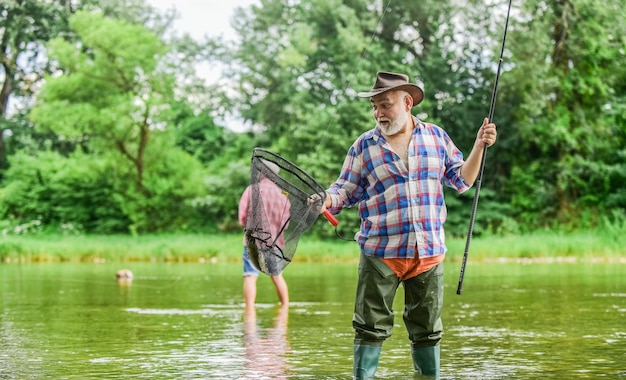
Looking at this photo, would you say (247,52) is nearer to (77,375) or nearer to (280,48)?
(280,48)

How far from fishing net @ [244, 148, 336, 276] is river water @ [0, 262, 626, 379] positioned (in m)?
0.72

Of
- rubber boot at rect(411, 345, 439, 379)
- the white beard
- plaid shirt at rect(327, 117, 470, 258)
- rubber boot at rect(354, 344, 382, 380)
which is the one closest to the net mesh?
plaid shirt at rect(327, 117, 470, 258)

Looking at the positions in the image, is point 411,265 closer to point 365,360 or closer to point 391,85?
point 365,360

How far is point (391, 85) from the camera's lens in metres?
5.50

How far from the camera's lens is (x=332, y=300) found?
12391 millimetres

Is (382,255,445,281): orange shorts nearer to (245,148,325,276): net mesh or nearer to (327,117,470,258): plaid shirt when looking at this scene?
(327,117,470,258): plaid shirt

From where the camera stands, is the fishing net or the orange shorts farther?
the fishing net

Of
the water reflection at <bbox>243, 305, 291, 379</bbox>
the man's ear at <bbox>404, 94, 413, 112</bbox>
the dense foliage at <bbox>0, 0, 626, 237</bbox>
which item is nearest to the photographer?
the man's ear at <bbox>404, 94, 413, 112</bbox>

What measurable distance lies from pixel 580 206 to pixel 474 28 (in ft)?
24.5

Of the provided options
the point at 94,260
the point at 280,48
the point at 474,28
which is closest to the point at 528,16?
the point at 474,28

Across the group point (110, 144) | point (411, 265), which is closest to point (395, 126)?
point (411, 265)

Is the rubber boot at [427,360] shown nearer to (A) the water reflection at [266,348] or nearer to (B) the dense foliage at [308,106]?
(A) the water reflection at [266,348]

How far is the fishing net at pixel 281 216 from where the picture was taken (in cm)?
592

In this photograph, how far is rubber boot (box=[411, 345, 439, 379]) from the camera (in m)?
5.71
